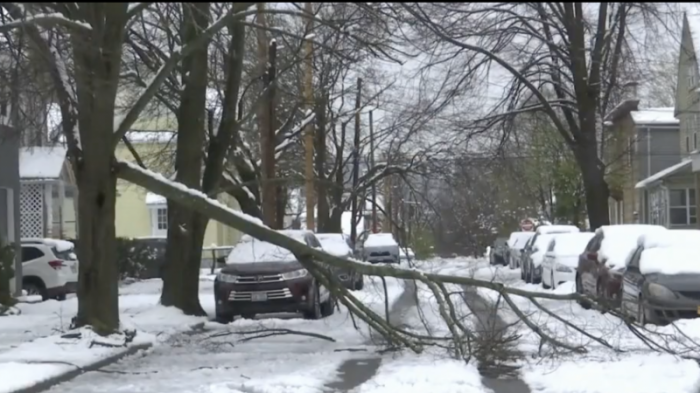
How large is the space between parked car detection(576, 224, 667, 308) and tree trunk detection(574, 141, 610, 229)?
29.5 ft

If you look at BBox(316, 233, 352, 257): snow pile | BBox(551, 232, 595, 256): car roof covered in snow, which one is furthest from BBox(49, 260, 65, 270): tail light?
BBox(551, 232, 595, 256): car roof covered in snow

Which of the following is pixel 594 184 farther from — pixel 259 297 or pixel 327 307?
pixel 259 297

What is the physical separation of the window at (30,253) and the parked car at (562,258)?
43.1 feet

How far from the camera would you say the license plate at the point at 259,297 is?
63.4 ft

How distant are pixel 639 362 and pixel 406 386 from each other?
10.8 feet

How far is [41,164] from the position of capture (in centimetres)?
3753

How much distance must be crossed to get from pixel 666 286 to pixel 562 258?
10.9m

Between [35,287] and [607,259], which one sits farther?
[35,287]

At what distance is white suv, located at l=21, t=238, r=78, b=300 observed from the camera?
2634 centimetres

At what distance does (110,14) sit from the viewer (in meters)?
14.2

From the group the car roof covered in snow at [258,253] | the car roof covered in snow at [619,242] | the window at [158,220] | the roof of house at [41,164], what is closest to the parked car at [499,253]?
the window at [158,220]

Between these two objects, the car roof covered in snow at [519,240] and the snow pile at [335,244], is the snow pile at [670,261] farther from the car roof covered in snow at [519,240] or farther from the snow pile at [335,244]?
the car roof covered in snow at [519,240]

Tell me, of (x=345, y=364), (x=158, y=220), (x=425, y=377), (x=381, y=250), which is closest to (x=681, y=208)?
(x=381, y=250)

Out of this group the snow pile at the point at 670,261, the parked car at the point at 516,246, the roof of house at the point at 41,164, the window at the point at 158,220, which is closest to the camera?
the snow pile at the point at 670,261
